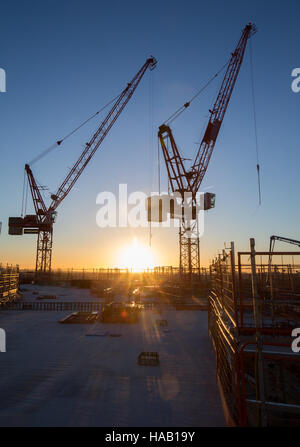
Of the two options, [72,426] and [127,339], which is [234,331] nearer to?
[72,426]

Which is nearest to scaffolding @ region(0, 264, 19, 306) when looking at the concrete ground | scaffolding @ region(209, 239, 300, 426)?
the concrete ground

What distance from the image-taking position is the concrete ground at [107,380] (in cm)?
600

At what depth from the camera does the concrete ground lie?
5996 mm

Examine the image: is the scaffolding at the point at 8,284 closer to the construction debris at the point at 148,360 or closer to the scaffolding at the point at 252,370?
the construction debris at the point at 148,360

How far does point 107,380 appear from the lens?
807cm

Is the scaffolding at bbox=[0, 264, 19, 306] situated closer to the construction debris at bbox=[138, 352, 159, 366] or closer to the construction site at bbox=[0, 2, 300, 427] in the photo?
the construction site at bbox=[0, 2, 300, 427]
